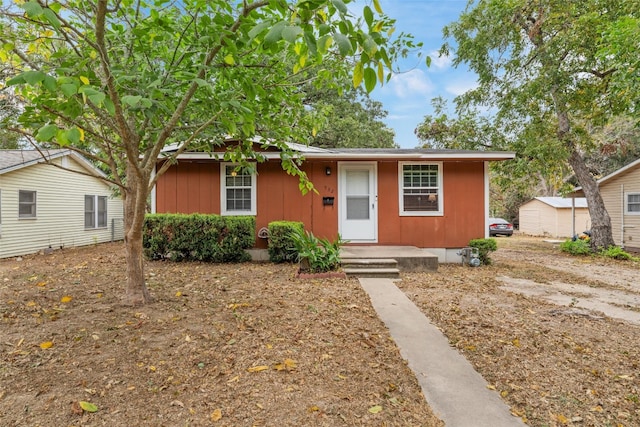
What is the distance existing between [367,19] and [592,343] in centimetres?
369

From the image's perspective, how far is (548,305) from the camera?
14.6ft

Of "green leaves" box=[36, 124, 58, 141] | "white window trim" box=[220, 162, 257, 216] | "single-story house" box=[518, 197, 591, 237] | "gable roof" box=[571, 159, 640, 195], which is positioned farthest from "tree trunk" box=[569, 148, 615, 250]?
"green leaves" box=[36, 124, 58, 141]

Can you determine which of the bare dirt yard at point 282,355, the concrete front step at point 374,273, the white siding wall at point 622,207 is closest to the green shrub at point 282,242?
the concrete front step at point 374,273

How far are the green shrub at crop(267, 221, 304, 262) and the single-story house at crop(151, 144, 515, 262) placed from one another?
0.82m

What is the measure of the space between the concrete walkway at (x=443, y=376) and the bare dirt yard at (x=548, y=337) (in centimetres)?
10

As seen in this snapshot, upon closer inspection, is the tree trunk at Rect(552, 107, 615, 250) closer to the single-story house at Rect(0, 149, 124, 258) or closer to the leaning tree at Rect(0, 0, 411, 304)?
the leaning tree at Rect(0, 0, 411, 304)

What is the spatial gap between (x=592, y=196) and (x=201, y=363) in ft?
44.0

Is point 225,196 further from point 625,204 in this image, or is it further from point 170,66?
point 625,204

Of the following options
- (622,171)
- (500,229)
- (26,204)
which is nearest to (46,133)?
(26,204)

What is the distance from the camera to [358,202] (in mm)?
8039

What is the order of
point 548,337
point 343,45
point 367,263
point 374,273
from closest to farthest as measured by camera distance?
point 343,45 → point 548,337 → point 374,273 → point 367,263

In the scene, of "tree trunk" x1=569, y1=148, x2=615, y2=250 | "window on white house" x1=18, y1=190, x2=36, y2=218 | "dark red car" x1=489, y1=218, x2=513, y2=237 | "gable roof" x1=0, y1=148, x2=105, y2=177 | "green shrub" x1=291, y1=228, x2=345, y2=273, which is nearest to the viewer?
"green shrub" x1=291, y1=228, x2=345, y2=273

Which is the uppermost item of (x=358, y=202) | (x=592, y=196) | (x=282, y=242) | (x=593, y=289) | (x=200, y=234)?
(x=592, y=196)

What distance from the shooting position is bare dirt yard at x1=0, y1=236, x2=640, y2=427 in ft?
6.57
